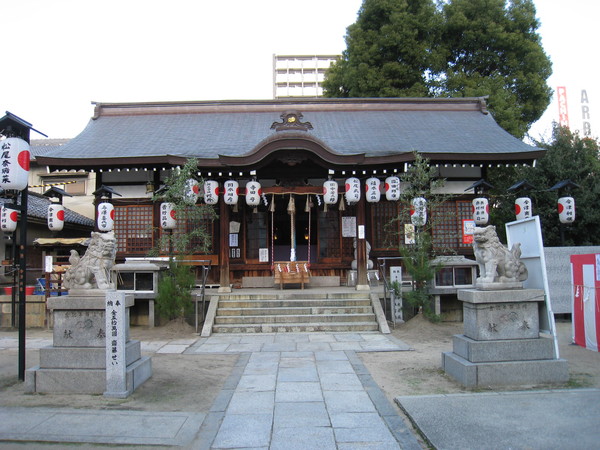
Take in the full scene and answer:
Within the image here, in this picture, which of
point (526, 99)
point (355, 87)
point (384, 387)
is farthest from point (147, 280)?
point (526, 99)

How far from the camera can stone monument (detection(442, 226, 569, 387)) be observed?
5.81 meters

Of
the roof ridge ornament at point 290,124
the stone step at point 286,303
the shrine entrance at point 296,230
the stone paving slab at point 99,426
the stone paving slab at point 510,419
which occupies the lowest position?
the stone paving slab at point 510,419

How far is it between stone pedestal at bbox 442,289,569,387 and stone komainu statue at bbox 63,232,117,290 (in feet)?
17.2

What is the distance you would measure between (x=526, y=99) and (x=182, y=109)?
1557 centimetres

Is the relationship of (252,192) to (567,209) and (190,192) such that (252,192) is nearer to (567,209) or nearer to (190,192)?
(190,192)

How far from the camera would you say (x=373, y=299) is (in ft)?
36.9

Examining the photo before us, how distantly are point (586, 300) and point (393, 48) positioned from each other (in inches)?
628

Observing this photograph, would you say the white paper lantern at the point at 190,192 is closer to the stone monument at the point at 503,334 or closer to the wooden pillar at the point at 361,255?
the wooden pillar at the point at 361,255

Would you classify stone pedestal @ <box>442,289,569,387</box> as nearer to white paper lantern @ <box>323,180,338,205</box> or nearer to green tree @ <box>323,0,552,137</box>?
white paper lantern @ <box>323,180,338,205</box>

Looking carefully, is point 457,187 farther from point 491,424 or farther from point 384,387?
point 491,424

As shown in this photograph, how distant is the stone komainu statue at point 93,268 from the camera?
243 inches

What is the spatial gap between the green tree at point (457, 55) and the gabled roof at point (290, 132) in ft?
8.82

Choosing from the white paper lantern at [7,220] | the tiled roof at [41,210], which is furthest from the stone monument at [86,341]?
the tiled roof at [41,210]

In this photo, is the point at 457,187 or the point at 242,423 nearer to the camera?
the point at 242,423
